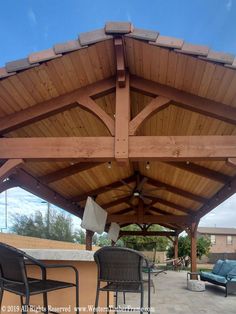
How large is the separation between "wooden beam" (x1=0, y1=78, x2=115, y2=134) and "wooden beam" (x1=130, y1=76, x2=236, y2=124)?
55 cm

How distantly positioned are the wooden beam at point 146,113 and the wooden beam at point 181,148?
0.42ft

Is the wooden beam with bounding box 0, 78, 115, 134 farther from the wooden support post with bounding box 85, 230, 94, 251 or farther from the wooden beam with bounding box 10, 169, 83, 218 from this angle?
the wooden support post with bounding box 85, 230, 94, 251

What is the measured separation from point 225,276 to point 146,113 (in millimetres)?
5922

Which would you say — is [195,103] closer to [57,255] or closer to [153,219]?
[57,255]

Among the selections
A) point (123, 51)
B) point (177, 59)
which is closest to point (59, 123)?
point (123, 51)

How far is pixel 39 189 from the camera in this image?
6.61m

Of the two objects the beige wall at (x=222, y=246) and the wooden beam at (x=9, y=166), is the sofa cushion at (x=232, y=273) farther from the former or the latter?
the beige wall at (x=222, y=246)

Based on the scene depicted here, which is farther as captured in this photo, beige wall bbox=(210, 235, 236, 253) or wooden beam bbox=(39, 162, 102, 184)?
beige wall bbox=(210, 235, 236, 253)

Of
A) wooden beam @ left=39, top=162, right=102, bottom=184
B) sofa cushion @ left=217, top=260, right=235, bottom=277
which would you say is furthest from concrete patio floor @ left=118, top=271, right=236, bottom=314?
wooden beam @ left=39, top=162, right=102, bottom=184

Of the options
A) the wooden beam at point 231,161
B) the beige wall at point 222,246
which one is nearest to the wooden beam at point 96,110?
the wooden beam at point 231,161

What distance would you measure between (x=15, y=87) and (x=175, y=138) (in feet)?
6.27

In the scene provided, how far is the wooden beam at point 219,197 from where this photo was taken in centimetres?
621

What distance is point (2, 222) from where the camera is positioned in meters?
8.35

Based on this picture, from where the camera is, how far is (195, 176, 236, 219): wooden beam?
621cm
